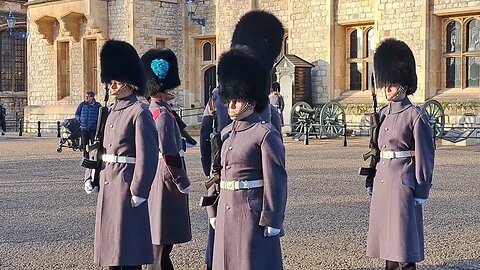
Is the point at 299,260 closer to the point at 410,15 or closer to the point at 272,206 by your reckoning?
the point at 272,206

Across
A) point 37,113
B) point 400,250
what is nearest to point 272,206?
point 400,250

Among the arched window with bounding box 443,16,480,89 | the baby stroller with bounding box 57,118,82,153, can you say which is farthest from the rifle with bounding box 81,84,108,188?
the arched window with bounding box 443,16,480,89

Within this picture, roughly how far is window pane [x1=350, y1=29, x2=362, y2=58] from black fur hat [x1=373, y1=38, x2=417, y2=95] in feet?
45.3

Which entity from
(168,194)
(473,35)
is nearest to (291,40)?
(473,35)

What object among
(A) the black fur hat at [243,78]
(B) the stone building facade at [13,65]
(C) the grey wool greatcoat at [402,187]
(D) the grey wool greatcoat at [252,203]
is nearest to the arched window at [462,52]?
(C) the grey wool greatcoat at [402,187]

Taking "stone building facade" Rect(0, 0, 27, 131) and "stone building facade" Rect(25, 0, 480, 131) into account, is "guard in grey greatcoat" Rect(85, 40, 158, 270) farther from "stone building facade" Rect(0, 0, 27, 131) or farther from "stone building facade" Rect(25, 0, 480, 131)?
→ "stone building facade" Rect(0, 0, 27, 131)

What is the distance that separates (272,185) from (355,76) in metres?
15.9

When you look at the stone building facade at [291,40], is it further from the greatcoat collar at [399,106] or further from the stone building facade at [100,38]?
the greatcoat collar at [399,106]

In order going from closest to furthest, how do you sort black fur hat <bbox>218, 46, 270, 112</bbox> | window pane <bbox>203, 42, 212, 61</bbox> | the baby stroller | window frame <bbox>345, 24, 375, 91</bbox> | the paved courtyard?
black fur hat <bbox>218, 46, 270, 112</bbox> < the paved courtyard < the baby stroller < window frame <bbox>345, 24, 375, 91</bbox> < window pane <bbox>203, 42, 212, 61</bbox>

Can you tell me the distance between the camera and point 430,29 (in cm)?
1738

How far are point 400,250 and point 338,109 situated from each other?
45.8 ft

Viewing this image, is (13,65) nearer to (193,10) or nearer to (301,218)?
(193,10)

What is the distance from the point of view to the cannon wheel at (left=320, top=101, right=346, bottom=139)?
18047 mm

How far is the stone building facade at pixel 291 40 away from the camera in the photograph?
17.3 metres
